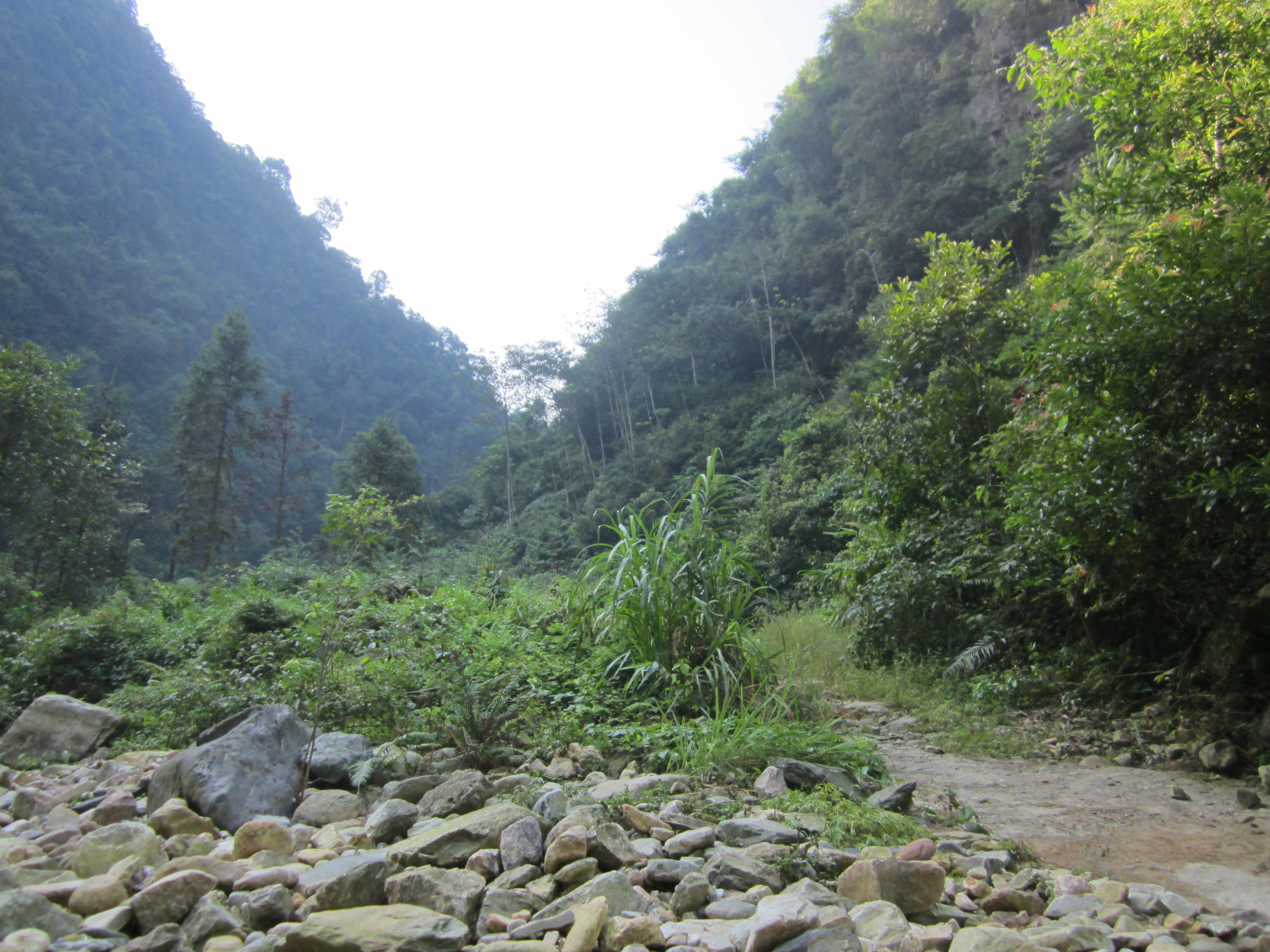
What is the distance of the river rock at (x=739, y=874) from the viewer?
1532 millimetres

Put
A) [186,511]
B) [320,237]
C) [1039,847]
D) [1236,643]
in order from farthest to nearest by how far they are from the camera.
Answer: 1. [320,237]
2. [186,511]
3. [1236,643]
4. [1039,847]

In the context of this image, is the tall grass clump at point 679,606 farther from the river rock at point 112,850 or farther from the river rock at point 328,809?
the river rock at point 112,850

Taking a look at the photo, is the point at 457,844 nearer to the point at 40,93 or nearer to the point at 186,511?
the point at 186,511

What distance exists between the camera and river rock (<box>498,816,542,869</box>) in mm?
1640

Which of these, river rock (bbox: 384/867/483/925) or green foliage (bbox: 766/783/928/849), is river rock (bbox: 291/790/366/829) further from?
green foliage (bbox: 766/783/928/849)

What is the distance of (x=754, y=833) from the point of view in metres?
1.78

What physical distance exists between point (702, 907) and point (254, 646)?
13.1 feet

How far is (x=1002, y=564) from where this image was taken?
4.48 m

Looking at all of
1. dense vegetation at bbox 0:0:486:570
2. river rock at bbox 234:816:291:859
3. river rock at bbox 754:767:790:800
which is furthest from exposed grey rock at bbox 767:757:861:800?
dense vegetation at bbox 0:0:486:570

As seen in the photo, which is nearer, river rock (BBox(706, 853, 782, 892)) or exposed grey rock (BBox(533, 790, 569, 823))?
river rock (BBox(706, 853, 782, 892))

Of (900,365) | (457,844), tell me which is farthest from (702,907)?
(900,365)

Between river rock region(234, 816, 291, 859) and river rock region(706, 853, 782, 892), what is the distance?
3.30 feet

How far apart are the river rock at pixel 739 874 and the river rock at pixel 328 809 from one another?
4.09 feet

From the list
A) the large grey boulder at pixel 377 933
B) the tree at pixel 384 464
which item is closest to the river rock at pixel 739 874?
the large grey boulder at pixel 377 933
